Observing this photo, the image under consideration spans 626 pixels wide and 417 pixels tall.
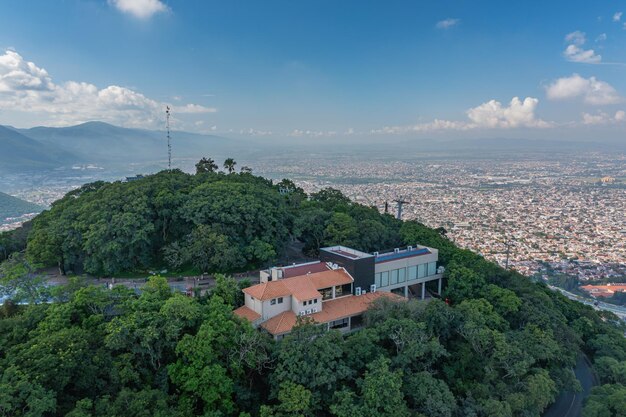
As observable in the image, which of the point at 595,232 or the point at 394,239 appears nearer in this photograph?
the point at 394,239

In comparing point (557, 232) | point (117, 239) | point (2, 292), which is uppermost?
point (117, 239)

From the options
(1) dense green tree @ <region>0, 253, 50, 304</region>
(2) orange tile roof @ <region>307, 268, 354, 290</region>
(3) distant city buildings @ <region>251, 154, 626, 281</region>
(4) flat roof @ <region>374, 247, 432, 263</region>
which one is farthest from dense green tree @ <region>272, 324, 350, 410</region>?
(3) distant city buildings @ <region>251, 154, 626, 281</region>

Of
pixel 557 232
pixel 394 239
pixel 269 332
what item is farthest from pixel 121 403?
pixel 557 232

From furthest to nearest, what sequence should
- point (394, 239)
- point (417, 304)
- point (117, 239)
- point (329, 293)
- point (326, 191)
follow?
A: point (326, 191), point (394, 239), point (117, 239), point (329, 293), point (417, 304)

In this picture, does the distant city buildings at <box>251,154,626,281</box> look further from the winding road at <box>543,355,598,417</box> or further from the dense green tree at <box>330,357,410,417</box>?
the dense green tree at <box>330,357,410,417</box>

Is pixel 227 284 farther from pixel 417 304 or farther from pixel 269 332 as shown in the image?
pixel 417 304

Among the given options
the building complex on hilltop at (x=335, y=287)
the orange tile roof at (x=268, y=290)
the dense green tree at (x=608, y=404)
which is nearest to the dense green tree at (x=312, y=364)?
the building complex on hilltop at (x=335, y=287)
